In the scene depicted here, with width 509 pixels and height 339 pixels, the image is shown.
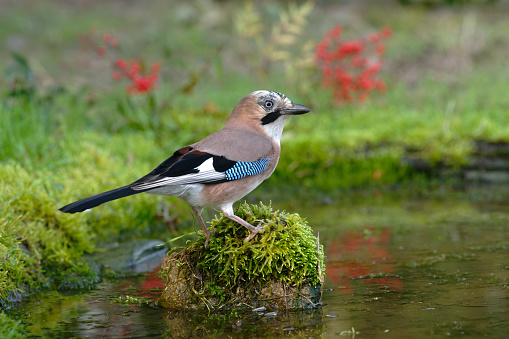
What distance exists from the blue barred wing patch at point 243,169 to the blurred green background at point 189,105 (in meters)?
1.66

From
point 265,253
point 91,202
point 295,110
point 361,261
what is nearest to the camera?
point 91,202

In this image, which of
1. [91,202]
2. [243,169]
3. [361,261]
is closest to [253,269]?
[243,169]

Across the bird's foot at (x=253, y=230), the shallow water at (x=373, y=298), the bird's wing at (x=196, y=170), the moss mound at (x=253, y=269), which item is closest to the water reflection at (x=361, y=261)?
the shallow water at (x=373, y=298)

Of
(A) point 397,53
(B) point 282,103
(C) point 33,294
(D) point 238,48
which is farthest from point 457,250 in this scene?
(D) point 238,48

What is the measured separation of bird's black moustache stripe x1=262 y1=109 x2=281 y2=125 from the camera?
4.79m

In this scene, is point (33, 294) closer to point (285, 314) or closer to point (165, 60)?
point (285, 314)

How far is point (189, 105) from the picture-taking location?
472 inches

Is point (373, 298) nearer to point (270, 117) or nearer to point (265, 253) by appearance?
point (265, 253)

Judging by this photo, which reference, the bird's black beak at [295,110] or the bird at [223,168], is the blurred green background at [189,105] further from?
the bird's black beak at [295,110]

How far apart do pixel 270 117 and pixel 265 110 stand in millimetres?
64

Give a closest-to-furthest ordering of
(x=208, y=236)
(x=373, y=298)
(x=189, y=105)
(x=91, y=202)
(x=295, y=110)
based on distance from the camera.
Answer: (x=91, y=202) → (x=373, y=298) → (x=208, y=236) → (x=295, y=110) → (x=189, y=105)

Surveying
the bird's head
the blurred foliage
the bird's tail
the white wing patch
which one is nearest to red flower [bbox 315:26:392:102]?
the bird's head

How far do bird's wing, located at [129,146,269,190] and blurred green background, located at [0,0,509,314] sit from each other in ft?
4.03

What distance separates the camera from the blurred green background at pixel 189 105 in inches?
238
